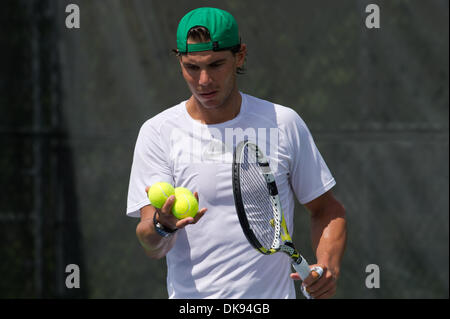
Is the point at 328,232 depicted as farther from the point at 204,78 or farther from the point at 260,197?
the point at 204,78

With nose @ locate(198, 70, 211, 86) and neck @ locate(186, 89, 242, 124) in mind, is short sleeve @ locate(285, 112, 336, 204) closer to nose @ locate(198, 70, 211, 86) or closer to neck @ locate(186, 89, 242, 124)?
neck @ locate(186, 89, 242, 124)

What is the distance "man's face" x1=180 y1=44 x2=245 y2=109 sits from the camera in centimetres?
243

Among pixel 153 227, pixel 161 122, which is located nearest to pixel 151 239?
pixel 153 227

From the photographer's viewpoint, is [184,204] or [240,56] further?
[240,56]

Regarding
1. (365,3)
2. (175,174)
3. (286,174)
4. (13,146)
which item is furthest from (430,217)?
(13,146)

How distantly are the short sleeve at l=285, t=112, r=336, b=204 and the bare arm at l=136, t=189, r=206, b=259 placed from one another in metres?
0.46

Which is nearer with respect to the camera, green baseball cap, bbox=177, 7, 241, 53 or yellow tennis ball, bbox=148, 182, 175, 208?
yellow tennis ball, bbox=148, 182, 175, 208

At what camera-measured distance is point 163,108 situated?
171 inches

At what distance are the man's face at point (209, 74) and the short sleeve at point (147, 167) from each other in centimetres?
24

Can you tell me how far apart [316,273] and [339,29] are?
219 cm

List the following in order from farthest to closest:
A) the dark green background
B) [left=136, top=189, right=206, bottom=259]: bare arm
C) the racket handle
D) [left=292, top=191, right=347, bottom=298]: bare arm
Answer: the dark green background
[left=292, top=191, right=347, bottom=298]: bare arm
the racket handle
[left=136, top=189, right=206, bottom=259]: bare arm

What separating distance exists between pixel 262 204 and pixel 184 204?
0.33m

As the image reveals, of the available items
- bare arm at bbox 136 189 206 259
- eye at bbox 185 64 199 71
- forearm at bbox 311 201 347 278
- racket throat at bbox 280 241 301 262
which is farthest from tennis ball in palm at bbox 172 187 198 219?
forearm at bbox 311 201 347 278

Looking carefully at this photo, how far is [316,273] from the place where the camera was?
2334mm
